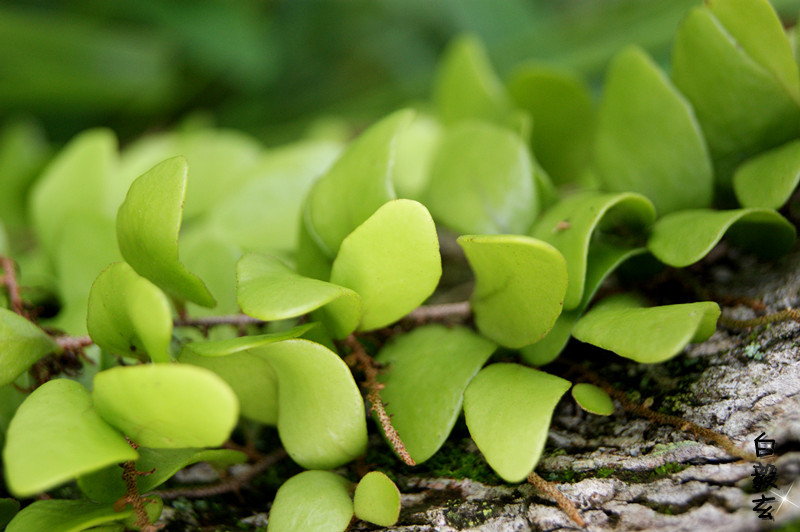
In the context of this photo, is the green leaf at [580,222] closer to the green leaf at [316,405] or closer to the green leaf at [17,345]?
the green leaf at [316,405]

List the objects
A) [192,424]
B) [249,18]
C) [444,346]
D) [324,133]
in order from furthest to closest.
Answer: [249,18] < [324,133] < [444,346] < [192,424]

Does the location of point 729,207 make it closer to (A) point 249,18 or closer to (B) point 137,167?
(B) point 137,167

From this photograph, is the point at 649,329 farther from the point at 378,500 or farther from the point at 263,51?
the point at 263,51

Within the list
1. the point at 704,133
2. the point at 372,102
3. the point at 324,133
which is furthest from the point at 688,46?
the point at 372,102

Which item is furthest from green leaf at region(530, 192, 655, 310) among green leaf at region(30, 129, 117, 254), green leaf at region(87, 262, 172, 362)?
green leaf at region(30, 129, 117, 254)

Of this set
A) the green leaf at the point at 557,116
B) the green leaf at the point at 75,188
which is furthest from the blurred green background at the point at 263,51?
the green leaf at the point at 75,188

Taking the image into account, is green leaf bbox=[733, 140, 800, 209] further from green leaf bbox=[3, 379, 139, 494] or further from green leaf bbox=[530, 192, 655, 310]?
green leaf bbox=[3, 379, 139, 494]

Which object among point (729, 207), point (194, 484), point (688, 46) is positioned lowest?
point (194, 484)
